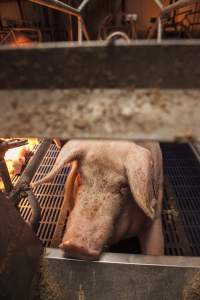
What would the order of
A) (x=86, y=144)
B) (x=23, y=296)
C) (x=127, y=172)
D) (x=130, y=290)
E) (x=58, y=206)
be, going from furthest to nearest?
(x=58, y=206) < (x=86, y=144) < (x=127, y=172) < (x=130, y=290) < (x=23, y=296)

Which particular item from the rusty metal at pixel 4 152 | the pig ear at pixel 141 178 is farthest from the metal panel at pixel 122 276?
the rusty metal at pixel 4 152

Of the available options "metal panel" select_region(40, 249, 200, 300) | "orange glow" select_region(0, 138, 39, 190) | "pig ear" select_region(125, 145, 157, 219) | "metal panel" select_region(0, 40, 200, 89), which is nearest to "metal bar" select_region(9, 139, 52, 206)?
"orange glow" select_region(0, 138, 39, 190)

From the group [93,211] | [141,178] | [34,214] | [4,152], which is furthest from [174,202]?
[4,152]

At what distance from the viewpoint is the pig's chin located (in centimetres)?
154

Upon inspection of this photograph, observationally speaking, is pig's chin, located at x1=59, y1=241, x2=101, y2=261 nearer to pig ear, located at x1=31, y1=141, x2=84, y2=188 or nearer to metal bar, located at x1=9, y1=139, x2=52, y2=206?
pig ear, located at x1=31, y1=141, x2=84, y2=188

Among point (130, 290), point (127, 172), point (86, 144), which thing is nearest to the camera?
point (130, 290)

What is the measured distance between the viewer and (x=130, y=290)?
5.34 feet

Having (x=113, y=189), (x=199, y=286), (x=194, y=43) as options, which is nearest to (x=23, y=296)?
(x=113, y=189)

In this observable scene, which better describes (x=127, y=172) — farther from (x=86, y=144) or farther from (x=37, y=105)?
(x=37, y=105)

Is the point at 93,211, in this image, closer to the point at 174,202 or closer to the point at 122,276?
the point at 122,276

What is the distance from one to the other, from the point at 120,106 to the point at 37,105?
17 cm

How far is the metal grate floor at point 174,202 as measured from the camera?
2178 mm

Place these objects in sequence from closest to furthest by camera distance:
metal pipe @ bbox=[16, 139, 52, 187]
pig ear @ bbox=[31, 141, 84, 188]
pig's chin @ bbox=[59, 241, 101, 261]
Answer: pig's chin @ bbox=[59, 241, 101, 261] < pig ear @ bbox=[31, 141, 84, 188] < metal pipe @ bbox=[16, 139, 52, 187]

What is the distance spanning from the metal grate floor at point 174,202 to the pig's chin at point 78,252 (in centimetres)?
54
